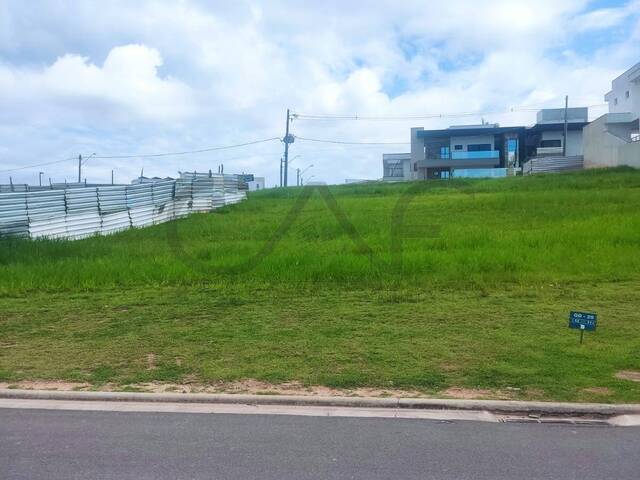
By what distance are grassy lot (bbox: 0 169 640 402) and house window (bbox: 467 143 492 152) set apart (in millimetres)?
47674

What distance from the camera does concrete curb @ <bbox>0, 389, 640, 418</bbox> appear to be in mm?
5273

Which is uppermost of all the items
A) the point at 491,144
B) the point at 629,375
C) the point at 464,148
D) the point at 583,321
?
the point at 491,144

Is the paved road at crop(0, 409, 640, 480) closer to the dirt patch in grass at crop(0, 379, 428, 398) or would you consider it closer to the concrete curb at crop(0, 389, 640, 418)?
the concrete curb at crop(0, 389, 640, 418)

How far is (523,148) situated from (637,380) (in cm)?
6464

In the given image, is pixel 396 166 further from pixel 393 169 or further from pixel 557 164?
pixel 557 164

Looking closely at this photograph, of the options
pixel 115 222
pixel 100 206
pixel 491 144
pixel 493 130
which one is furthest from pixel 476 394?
pixel 491 144

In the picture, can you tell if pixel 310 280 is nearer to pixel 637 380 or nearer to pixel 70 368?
pixel 70 368

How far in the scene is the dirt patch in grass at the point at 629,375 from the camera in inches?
237

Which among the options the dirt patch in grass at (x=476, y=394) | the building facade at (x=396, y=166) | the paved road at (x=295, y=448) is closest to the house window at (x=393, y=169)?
the building facade at (x=396, y=166)

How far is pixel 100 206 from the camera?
65.2 ft

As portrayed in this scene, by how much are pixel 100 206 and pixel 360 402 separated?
16.7 meters

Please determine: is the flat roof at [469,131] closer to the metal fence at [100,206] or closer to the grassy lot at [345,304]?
the metal fence at [100,206]

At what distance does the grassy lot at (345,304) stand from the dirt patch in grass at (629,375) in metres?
0.11

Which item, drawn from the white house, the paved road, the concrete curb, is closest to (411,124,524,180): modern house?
the white house
